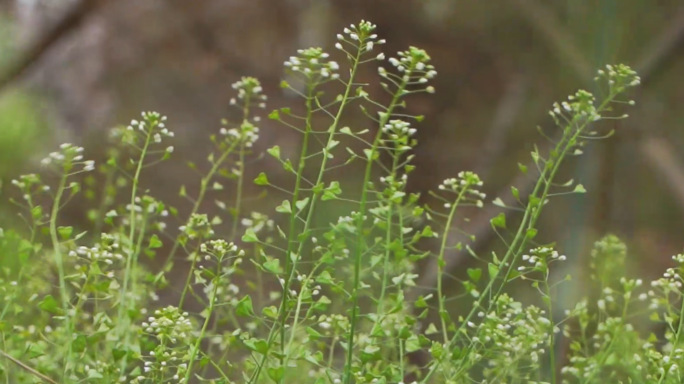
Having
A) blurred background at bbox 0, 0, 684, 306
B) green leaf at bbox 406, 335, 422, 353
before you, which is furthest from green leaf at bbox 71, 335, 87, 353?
blurred background at bbox 0, 0, 684, 306

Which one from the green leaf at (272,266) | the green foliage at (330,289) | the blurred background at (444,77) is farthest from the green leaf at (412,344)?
the blurred background at (444,77)

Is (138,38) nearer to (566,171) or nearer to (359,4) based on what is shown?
(359,4)

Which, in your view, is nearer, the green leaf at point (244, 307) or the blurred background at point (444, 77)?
the green leaf at point (244, 307)

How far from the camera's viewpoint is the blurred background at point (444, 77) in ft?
7.53

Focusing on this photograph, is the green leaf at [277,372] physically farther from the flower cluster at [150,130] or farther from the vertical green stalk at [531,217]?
the flower cluster at [150,130]

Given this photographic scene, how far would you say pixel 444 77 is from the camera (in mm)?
2713

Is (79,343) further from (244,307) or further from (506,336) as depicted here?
(506,336)

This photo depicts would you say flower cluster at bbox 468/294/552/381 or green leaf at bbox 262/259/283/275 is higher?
green leaf at bbox 262/259/283/275

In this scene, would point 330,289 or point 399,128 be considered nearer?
point 399,128

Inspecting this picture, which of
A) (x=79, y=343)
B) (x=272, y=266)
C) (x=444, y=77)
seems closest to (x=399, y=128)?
(x=272, y=266)

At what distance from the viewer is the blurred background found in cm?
229

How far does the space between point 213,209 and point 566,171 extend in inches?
35.9

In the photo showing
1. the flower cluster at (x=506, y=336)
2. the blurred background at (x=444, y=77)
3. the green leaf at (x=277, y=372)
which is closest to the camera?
the green leaf at (x=277, y=372)

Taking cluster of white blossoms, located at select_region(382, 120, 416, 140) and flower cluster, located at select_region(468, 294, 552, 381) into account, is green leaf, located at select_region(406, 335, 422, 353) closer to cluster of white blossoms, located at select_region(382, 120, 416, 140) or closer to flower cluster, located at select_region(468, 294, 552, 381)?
flower cluster, located at select_region(468, 294, 552, 381)
